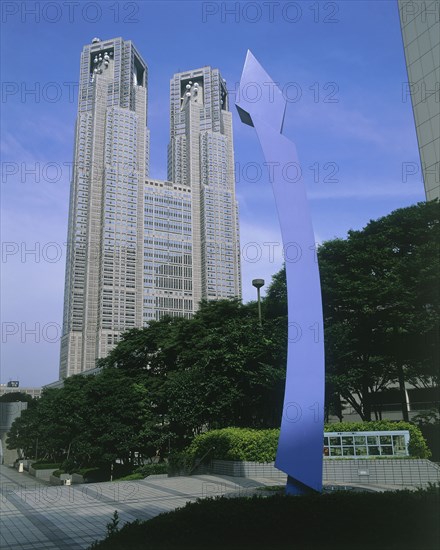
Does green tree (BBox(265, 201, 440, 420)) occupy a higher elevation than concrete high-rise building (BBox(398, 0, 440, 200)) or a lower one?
lower

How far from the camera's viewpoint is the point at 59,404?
2852 cm

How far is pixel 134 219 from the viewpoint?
271 ft

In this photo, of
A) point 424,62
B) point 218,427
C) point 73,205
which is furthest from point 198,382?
point 73,205

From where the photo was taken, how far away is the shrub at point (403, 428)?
49.9ft

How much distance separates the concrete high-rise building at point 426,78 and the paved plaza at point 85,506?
2366cm

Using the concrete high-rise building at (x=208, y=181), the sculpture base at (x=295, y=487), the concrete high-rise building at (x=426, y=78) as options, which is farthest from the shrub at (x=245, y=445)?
the concrete high-rise building at (x=208, y=181)

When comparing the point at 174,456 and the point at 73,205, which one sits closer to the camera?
the point at 174,456

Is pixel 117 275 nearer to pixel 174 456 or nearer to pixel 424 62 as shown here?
pixel 424 62

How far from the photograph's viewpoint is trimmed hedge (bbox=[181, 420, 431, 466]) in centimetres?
1534

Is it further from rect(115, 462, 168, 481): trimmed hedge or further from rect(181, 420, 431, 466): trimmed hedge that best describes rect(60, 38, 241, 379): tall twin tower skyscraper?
rect(181, 420, 431, 466): trimmed hedge

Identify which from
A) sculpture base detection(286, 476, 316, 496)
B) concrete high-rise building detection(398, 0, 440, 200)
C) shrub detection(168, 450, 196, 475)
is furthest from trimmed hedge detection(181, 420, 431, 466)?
concrete high-rise building detection(398, 0, 440, 200)

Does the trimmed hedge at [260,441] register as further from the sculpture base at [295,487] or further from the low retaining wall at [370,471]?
the sculpture base at [295,487]

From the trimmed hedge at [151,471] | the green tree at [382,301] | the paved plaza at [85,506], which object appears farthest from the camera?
the green tree at [382,301]

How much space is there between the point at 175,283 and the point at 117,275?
33.9 feet
